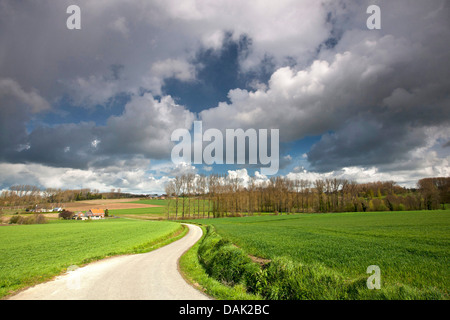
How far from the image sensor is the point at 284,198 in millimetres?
107375

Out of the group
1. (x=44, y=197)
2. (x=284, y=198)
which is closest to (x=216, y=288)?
(x=284, y=198)

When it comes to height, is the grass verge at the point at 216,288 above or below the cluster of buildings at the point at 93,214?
above

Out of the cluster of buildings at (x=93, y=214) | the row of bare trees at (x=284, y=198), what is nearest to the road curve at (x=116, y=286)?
the row of bare trees at (x=284, y=198)

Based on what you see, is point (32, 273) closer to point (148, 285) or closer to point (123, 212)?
point (148, 285)

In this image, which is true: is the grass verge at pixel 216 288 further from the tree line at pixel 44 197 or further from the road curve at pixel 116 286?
the tree line at pixel 44 197

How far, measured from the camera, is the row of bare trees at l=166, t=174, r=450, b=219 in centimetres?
8988

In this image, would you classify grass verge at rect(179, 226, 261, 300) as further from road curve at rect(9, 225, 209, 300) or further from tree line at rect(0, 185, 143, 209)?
tree line at rect(0, 185, 143, 209)

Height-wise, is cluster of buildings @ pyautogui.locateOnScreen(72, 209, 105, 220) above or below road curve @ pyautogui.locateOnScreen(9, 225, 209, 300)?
below

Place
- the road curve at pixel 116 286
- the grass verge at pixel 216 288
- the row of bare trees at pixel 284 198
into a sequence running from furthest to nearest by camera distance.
→ the row of bare trees at pixel 284 198 < the grass verge at pixel 216 288 < the road curve at pixel 116 286

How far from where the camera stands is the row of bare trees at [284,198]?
89.9 meters

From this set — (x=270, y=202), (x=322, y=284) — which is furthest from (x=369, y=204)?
(x=322, y=284)

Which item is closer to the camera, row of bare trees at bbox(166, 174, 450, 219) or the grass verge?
the grass verge

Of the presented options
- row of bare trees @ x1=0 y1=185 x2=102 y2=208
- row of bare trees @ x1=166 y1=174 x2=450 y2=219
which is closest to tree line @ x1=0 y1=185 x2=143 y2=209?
row of bare trees @ x1=0 y1=185 x2=102 y2=208
